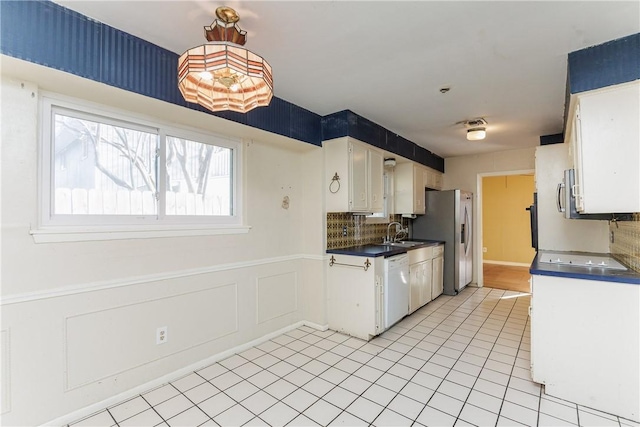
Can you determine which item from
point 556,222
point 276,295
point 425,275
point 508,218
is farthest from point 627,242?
point 508,218

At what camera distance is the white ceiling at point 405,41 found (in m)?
1.62

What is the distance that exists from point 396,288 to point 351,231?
905 millimetres

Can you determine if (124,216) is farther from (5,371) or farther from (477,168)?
(477,168)

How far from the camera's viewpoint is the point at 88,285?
1.94 metres

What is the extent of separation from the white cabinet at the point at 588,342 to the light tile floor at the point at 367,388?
0.11 meters

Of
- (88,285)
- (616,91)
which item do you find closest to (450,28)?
(616,91)

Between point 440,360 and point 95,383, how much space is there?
2.61 metres

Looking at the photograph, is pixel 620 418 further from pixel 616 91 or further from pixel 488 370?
pixel 616 91

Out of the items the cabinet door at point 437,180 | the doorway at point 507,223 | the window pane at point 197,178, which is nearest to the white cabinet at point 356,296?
the window pane at point 197,178

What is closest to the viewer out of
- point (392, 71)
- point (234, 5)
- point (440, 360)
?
point (234, 5)

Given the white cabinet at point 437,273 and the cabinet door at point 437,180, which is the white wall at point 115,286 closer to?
the white cabinet at point 437,273

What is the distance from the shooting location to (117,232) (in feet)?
6.79

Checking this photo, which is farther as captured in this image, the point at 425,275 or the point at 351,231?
the point at 425,275

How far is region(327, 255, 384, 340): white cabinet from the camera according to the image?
306cm
